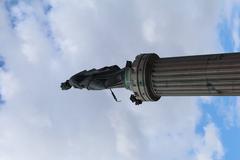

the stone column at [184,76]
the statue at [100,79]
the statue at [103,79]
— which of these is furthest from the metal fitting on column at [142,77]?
the statue at [100,79]

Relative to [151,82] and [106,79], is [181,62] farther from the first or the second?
[106,79]

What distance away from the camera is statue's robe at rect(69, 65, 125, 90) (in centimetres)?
4472

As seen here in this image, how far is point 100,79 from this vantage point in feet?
150

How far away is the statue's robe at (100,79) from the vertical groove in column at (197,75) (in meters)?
3.31

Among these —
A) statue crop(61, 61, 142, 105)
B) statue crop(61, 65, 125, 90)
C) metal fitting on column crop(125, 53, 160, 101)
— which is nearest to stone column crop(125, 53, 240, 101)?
metal fitting on column crop(125, 53, 160, 101)

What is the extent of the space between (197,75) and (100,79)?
8764 millimetres

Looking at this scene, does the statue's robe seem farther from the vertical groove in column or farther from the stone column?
the vertical groove in column

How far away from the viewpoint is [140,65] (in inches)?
1682

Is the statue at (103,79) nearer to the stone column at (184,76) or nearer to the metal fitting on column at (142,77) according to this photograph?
the metal fitting on column at (142,77)

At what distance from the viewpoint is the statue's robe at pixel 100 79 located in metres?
44.7

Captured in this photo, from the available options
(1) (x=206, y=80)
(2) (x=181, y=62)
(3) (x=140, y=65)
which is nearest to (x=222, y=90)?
(1) (x=206, y=80)

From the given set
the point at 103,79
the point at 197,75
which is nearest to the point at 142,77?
the point at 103,79

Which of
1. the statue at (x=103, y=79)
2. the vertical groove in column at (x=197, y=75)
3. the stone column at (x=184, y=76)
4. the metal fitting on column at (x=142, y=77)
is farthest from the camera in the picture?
the statue at (x=103, y=79)

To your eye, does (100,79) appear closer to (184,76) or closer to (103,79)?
(103,79)
